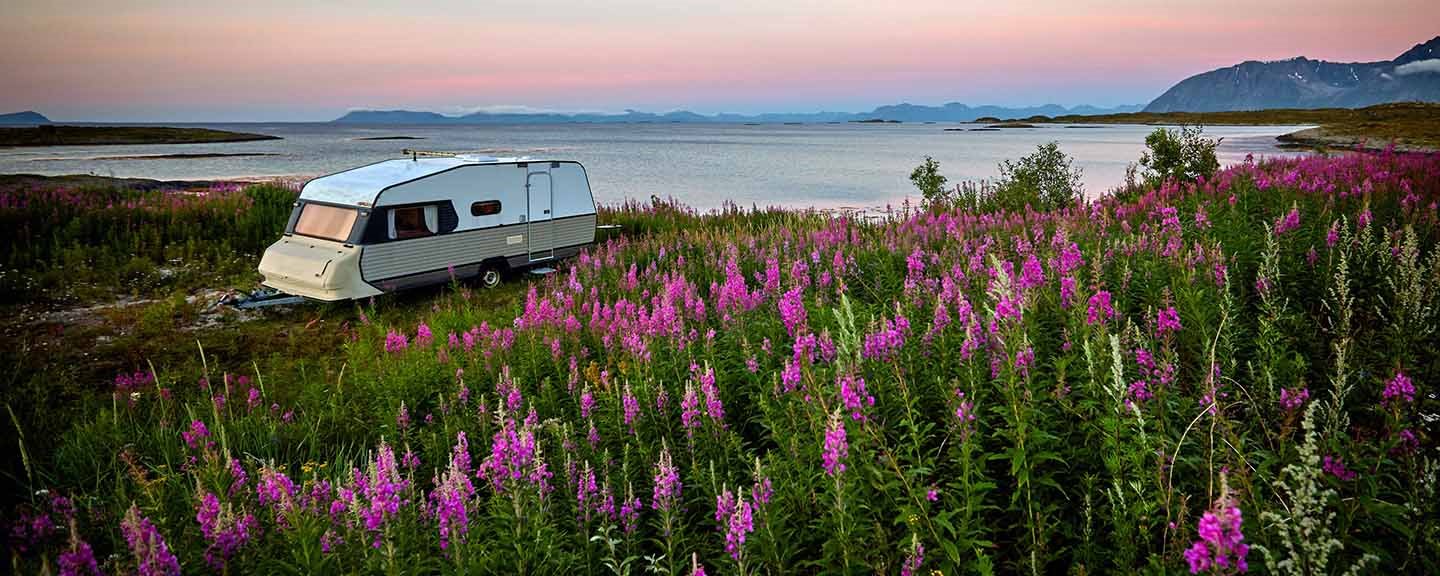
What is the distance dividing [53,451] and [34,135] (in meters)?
162

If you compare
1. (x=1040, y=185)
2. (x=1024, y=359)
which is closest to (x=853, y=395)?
(x=1024, y=359)

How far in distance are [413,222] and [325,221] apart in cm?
152

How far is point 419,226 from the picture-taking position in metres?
13.4

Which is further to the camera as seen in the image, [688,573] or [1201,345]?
[1201,345]

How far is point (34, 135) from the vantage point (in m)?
124

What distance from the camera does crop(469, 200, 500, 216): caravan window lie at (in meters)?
14.1

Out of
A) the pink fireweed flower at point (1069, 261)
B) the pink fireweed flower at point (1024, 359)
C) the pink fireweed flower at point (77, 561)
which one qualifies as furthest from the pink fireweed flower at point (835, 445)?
the pink fireweed flower at point (1069, 261)

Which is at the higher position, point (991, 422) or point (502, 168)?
point (502, 168)

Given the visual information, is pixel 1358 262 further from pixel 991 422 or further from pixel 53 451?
pixel 53 451

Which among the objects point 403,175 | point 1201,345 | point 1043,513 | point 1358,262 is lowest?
point 1043,513

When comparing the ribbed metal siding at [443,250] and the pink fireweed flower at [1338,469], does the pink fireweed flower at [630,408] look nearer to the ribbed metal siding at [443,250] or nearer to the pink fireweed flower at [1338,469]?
the pink fireweed flower at [1338,469]

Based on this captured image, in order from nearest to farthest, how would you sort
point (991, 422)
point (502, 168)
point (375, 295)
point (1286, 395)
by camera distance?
point (1286, 395) → point (991, 422) → point (375, 295) → point (502, 168)

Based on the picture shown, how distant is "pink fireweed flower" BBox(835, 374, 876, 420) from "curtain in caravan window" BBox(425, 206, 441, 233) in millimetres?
11345

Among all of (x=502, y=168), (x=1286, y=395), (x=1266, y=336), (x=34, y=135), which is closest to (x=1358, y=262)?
(x=1266, y=336)
